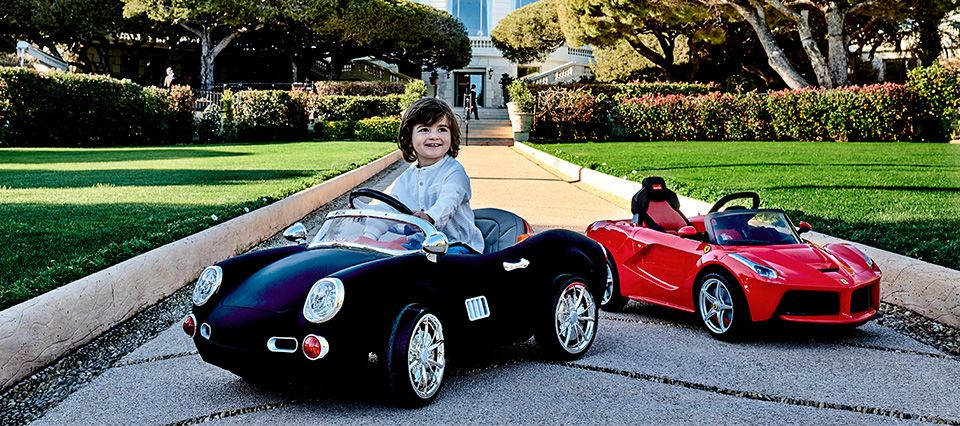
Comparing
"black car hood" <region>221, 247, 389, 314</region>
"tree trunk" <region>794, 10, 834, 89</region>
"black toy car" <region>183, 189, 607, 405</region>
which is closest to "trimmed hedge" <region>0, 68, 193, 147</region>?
"tree trunk" <region>794, 10, 834, 89</region>

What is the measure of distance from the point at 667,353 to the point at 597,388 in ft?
3.29

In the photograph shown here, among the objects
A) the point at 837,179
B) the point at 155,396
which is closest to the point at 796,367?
the point at 155,396

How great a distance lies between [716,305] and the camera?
630cm

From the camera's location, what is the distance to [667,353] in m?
5.78

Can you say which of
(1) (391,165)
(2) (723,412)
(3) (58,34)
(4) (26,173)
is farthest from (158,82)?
(2) (723,412)

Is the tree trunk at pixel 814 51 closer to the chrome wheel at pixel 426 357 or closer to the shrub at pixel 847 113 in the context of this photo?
the shrub at pixel 847 113

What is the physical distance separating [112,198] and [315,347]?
10030 millimetres

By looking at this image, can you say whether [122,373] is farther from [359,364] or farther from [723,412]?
[723,412]

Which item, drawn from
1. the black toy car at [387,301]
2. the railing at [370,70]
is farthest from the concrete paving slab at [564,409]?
the railing at [370,70]

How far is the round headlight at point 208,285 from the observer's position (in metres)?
4.62

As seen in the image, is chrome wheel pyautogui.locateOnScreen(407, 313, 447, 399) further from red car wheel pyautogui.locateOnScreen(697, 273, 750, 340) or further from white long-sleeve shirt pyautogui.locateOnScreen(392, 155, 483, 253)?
red car wheel pyautogui.locateOnScreen(697, 273, 750, 340)

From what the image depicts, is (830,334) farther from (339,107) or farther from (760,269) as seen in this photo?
(339,107)

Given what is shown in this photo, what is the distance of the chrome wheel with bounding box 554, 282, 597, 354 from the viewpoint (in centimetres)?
555

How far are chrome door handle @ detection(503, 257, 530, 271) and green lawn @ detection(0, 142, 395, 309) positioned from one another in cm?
285
